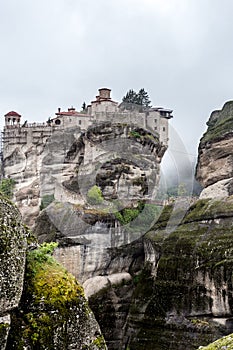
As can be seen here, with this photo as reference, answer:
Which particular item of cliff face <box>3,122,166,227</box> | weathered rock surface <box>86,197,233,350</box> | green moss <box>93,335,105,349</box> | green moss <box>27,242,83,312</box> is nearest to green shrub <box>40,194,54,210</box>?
cliff face <box>3,122,166,227</box>

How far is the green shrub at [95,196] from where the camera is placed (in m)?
36.5

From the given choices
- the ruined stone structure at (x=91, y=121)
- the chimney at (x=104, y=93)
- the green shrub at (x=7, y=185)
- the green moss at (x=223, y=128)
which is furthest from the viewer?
the chimney at (x=104, y=93)

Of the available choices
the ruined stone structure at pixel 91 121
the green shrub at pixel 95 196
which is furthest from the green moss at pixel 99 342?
the ruined stone structure at pixel 91 121

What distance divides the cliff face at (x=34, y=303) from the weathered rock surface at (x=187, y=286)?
1484 cm

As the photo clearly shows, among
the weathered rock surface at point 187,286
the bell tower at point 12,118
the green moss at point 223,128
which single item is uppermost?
the bell tower at point 12,118

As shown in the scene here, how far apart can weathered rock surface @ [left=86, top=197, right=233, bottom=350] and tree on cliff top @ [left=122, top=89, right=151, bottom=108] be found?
29061 millimetres

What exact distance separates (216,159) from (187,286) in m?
12.1

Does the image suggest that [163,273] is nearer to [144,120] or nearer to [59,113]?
[144,120]

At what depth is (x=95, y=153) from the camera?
141 ft

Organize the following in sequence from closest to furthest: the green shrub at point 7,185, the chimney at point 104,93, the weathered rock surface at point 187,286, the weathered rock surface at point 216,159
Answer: the weathered rock surface at point 187,286
the weathered rock surface at point 216,159
the green shrub at point 7,185
the chimney at point 104,93

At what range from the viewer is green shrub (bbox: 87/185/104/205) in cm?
3647

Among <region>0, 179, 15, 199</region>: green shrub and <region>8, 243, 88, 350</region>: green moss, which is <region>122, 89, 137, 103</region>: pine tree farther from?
<region>8, 243, 88, 350</region>: green moss

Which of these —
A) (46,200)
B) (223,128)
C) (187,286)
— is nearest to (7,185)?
(46,200)

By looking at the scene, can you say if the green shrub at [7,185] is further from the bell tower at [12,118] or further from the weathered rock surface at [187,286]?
the weathered rock surface at [187,286]
